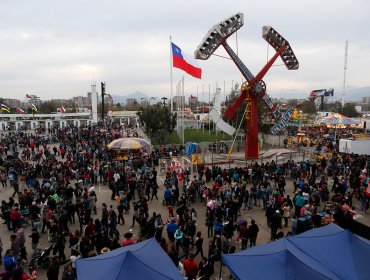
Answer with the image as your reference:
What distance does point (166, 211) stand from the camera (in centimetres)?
1475

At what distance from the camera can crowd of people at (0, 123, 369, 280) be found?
930 cm

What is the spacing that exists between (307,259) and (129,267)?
3.73m

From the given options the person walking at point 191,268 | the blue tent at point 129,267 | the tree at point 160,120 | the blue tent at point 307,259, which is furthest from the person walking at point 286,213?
the tree at point 160,120

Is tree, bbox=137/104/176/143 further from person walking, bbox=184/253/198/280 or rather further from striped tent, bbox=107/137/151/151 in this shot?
person walking, bbox=184/253/198/280

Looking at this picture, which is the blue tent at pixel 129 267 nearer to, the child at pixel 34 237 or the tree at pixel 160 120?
the child at pixel 34 237

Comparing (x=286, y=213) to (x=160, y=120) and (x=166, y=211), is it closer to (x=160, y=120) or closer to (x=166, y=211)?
(x=166, y=211)

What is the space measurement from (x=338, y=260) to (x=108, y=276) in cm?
478

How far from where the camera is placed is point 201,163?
21.2 meters

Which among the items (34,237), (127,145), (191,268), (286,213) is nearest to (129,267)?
(191,268)

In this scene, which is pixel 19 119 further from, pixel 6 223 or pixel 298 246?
pixel 298 246

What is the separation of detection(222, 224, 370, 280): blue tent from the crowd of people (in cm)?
167

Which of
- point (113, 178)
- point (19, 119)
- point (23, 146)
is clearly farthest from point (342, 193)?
point (19, 119)

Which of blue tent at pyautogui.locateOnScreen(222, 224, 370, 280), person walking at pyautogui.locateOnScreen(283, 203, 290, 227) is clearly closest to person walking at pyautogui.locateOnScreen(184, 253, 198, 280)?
blue tent at pyautogui.locateOnScreen(222, 224, 370, 280)

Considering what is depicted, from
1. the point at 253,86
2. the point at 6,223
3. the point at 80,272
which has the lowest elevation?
the point at 6,223
